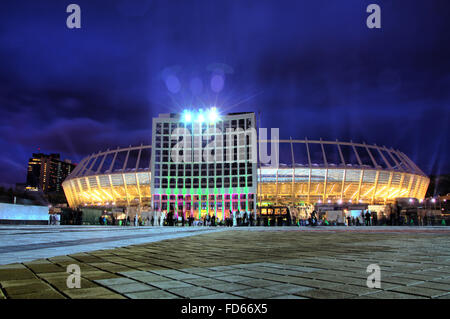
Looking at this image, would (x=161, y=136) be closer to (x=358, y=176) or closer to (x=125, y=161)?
(x=125, y=161)

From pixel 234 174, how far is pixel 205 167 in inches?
287

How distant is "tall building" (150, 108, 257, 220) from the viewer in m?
71.4

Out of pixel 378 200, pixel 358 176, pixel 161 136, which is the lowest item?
pixel 378 200

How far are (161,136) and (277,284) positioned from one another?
76285 millimetres

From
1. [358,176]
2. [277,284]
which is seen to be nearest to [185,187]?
[358,176]

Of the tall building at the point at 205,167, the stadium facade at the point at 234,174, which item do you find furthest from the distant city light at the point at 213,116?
the stadium facade at the point at 234,174

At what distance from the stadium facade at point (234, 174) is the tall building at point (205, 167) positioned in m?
0.23

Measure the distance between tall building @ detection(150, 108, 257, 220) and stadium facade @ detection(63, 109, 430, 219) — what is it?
229mm

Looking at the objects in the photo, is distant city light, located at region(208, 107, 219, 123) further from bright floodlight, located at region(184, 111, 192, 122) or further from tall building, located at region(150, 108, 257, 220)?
bright floodlight, located at region(184, 111, 192, 122)

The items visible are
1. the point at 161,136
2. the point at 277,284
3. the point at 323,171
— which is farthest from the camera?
the point at 161,136

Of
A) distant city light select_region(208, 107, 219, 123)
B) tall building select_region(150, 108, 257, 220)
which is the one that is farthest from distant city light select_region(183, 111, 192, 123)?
distant city light select_region(208, 107, 219, 123)

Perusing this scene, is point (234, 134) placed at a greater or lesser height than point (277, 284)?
greater

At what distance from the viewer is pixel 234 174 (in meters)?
71.9

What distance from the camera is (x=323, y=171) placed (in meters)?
69.8
